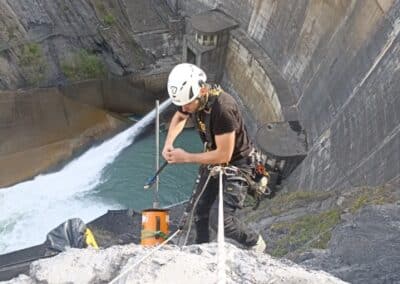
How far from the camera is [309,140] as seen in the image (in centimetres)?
1216

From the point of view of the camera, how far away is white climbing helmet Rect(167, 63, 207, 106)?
4.09m

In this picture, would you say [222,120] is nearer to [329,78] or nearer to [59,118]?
[329,78]

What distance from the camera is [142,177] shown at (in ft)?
52.0

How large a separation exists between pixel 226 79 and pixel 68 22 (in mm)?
6094

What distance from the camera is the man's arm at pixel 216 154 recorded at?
417 centimetres

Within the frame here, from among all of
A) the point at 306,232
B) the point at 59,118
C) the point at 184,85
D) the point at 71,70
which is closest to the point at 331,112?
the point at 306,232

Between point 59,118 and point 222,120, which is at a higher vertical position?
point 222,120

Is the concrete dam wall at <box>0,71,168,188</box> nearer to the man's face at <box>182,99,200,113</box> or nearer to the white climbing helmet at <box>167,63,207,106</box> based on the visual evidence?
the man's face at <box>182,99,200,113</box>

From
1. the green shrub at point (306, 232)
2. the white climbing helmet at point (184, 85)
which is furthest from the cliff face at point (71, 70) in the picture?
the white climbing helmet at point (184, 85)

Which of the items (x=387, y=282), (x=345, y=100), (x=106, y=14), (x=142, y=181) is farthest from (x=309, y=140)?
(x=106, y=14)

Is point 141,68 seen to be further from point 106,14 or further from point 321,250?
point 321,250

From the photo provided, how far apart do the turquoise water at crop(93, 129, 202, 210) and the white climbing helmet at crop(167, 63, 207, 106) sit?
10.5 metres

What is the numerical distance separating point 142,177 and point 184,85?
1199cm

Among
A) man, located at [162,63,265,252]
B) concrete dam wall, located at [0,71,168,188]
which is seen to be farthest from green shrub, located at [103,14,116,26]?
man, located at [162,63,265,252]
